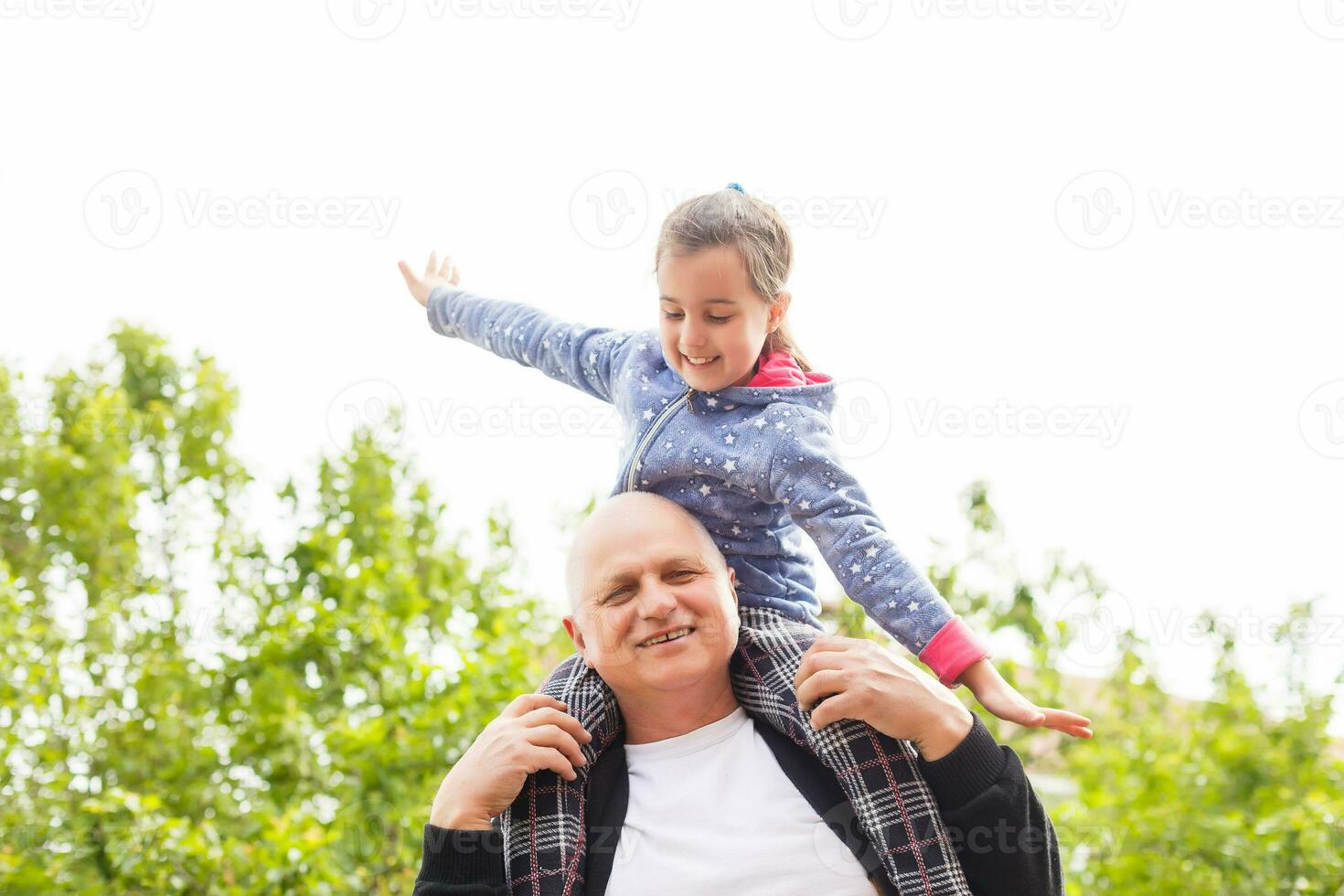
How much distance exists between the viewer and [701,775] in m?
2.11

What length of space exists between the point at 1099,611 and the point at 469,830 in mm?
2823

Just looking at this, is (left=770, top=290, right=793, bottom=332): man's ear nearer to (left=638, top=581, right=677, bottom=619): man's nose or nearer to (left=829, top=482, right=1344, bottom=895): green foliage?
(left=638, top=581, right=677, bottom=619): man's nose

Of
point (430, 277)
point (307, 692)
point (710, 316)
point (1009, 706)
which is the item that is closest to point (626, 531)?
point (710, 316)

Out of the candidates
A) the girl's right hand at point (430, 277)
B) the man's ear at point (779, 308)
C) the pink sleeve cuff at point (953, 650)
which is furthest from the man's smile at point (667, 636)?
the girl's right hand at point (430, 277)

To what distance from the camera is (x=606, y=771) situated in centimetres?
215

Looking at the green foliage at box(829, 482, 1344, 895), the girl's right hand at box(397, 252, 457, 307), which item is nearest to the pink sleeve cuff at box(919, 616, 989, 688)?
the girl's right hand at box(397, 252, 457, 307)

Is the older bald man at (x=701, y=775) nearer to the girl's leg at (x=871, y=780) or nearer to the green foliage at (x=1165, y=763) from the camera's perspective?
the girl's leg at (x=871, y=780)

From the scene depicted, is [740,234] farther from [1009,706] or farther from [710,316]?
[1009,706]

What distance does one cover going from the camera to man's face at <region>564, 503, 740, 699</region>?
2041mm

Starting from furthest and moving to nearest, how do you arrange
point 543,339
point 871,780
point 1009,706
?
point 543,339 → point 871,780 → point 1009,706

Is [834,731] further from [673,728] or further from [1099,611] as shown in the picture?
[1099,611]

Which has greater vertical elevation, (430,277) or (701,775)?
(430,277)

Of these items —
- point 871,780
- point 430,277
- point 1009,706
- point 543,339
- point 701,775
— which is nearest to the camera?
point 1009,706

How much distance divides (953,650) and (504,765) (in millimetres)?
736
